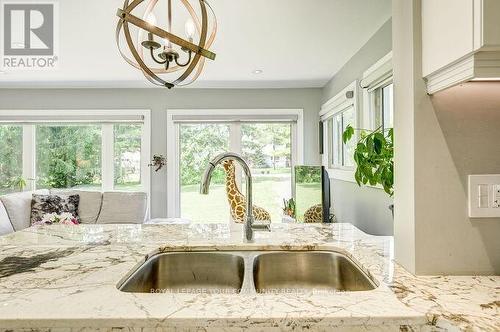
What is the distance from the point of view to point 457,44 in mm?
751

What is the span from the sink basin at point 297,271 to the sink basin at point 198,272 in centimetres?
8

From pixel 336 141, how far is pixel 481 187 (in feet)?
11.5

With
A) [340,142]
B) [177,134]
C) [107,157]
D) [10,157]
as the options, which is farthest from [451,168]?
[10,157]

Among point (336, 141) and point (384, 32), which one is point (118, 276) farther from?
point (336, 141)

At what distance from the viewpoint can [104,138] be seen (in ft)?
15.9

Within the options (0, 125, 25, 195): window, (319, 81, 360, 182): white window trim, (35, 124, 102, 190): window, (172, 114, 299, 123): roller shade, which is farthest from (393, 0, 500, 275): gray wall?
(0, 125, 25, 195): window

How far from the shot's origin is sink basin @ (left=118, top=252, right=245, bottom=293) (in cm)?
120

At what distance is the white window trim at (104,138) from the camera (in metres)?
4.76

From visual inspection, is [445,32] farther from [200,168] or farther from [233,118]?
[200,168]

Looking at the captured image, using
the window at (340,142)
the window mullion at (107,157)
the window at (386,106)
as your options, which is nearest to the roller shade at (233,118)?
the window at (340,142)

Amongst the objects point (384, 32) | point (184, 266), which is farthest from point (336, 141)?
point (184, 266)

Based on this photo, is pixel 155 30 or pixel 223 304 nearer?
pixel 223 304

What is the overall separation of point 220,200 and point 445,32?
171 inches

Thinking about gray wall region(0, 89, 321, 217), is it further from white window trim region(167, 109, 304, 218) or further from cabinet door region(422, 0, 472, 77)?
cabinet door region(422, 0, 472, 77)
